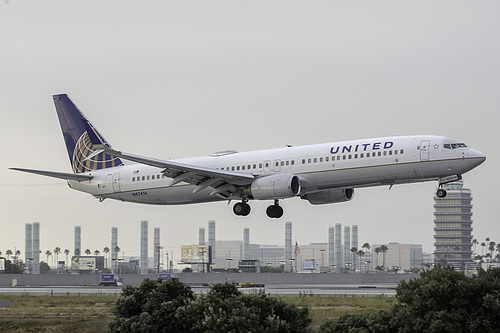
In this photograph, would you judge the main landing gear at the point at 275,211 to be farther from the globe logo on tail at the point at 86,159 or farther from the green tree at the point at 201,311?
the green tree at the point at 201,311

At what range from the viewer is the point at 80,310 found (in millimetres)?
45281

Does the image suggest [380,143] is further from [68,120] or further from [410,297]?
[68,120]

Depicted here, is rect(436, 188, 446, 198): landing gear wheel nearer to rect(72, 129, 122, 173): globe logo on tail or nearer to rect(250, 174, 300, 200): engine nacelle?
rect(250, 174, 300, 200): engine nacelle

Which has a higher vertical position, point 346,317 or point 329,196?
point 329,196

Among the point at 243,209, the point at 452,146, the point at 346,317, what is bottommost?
the point at 346,317

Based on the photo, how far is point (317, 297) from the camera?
2103 inches

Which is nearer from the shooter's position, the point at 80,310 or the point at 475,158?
the point at 80,310

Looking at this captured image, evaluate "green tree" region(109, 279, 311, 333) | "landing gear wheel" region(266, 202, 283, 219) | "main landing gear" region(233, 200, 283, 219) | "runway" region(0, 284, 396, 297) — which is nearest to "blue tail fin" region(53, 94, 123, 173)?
"runway" region(0, 284, 396, 297)

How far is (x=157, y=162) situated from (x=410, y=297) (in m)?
29.8

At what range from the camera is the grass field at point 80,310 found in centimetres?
3700

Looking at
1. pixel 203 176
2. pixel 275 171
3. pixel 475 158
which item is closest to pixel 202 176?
pixel 203 176

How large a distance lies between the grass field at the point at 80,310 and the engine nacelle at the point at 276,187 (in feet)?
23.0

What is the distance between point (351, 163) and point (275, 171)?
246 inches

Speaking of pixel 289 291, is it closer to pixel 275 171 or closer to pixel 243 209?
pixel 243 209
